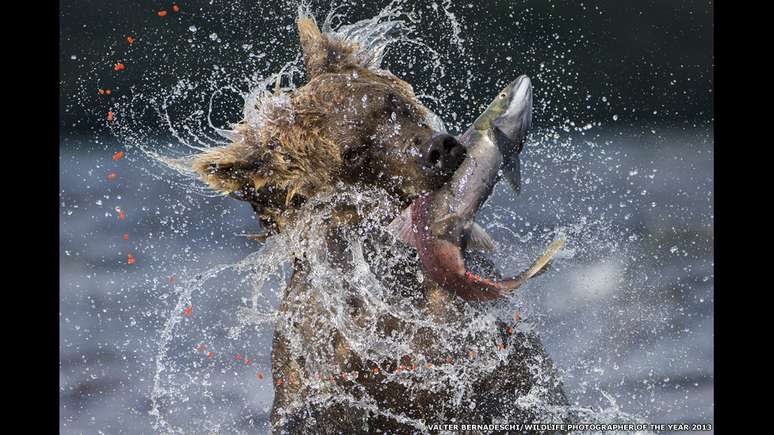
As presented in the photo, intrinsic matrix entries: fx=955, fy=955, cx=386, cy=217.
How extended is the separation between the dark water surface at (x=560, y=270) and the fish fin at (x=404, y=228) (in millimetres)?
1368

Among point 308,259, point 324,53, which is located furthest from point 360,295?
point 324,53

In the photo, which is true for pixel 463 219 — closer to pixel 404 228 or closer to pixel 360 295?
pixel 404 228

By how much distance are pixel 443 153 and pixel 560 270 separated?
2.80 metres

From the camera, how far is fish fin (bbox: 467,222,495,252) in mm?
3775

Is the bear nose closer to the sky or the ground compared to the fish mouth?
closer to the sky

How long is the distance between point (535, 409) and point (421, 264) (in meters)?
0.71

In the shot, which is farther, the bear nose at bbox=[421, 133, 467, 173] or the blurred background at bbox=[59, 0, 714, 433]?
the blurred background at bbox=[59, 0, 714, 433]

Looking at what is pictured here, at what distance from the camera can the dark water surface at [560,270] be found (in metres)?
5.35

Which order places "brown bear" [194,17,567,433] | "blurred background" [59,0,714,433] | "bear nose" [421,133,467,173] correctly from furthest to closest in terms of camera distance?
"blurred background" [59,0,714,433] → "brown bear" [194,17,567,433] → "bear nose" [421,133,467,173]

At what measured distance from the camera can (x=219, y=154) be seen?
3.62m

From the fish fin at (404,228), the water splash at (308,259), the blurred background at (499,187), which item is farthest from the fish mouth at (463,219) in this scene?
the blurred background at (499,187)

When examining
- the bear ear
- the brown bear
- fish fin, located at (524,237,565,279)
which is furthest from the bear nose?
the bear ear

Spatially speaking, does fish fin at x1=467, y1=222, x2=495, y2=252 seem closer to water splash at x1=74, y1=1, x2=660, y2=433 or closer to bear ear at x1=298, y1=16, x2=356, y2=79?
water splash at x1=74, y1=1, x2=660, y2=433

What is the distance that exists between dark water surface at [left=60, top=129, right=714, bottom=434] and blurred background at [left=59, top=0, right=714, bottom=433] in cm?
1
